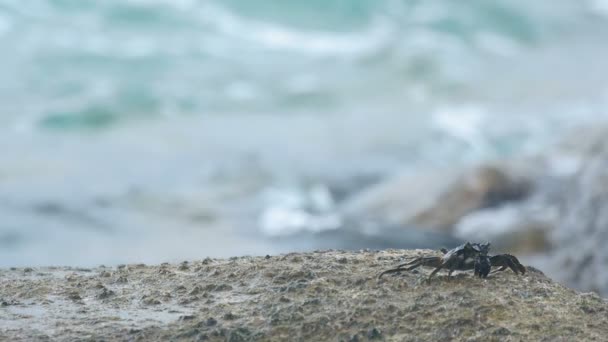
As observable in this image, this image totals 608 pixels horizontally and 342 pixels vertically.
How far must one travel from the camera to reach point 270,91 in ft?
58.0

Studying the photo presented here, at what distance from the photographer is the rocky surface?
283 centimetres

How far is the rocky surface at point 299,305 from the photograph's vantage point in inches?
112

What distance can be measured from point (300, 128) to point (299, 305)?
1320 cm

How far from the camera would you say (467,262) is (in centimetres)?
315

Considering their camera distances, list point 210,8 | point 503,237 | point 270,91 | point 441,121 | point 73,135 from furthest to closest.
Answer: point 210,8, point 270,91, point 441,121, point 73,135, point 503,237

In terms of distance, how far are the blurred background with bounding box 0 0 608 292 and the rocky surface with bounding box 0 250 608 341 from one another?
4.85 m

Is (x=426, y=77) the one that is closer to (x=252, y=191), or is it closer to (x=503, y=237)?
(x=252, y=191)

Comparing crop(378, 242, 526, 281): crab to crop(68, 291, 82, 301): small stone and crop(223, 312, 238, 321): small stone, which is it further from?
crop(68, 291, 82, 301): small stone

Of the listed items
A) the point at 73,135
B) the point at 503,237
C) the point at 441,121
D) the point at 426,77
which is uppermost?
the point at 426,77

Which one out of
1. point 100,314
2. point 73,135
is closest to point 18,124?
point 73,135

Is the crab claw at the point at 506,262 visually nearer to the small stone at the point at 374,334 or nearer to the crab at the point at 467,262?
the crab at the point at 467,262

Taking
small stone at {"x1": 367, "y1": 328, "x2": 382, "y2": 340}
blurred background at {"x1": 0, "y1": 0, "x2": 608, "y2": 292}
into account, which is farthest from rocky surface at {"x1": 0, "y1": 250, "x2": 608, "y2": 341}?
blurred background at {"x1": 0, "y1": 0, "x2": 608, "y2": 292}

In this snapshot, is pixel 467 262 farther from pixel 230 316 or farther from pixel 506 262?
pixel 230 316

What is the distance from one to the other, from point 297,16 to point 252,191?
932cm
